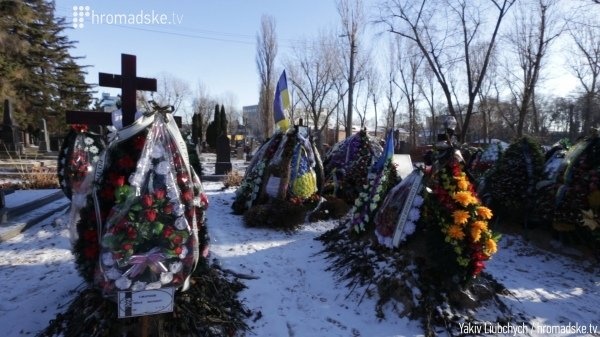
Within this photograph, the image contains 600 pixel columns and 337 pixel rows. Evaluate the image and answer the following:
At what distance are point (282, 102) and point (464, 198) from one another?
481 cm

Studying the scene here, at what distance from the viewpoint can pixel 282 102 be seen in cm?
795

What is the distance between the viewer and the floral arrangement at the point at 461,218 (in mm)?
3852

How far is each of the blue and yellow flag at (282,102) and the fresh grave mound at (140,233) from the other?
15.2ft

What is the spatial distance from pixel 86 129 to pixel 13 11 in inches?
788

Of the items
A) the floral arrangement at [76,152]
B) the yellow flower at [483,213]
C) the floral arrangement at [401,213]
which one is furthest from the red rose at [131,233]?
the floral arrangement at [76,152]

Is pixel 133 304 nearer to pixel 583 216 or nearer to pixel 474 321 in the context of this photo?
pixel 474 321

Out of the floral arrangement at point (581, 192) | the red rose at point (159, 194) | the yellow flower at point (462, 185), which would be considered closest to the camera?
the red rose at point (159, 194)

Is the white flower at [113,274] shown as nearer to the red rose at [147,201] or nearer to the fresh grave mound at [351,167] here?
the red rose at [147,201]

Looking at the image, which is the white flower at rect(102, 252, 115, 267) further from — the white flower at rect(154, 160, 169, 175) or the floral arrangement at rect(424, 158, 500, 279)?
the floral arrangement at rect(424, 158, 500, 279)

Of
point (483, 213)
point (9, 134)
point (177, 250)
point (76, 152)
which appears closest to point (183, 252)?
point (177, 250)

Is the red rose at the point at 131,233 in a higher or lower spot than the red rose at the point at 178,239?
higher

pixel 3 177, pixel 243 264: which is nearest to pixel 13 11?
pixel 3 177

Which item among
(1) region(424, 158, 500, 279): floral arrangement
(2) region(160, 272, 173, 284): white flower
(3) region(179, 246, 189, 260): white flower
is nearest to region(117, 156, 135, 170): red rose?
(3) region(179, 246, 189, 260): white flower

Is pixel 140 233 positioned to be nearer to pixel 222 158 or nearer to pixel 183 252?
pixel 183 252
